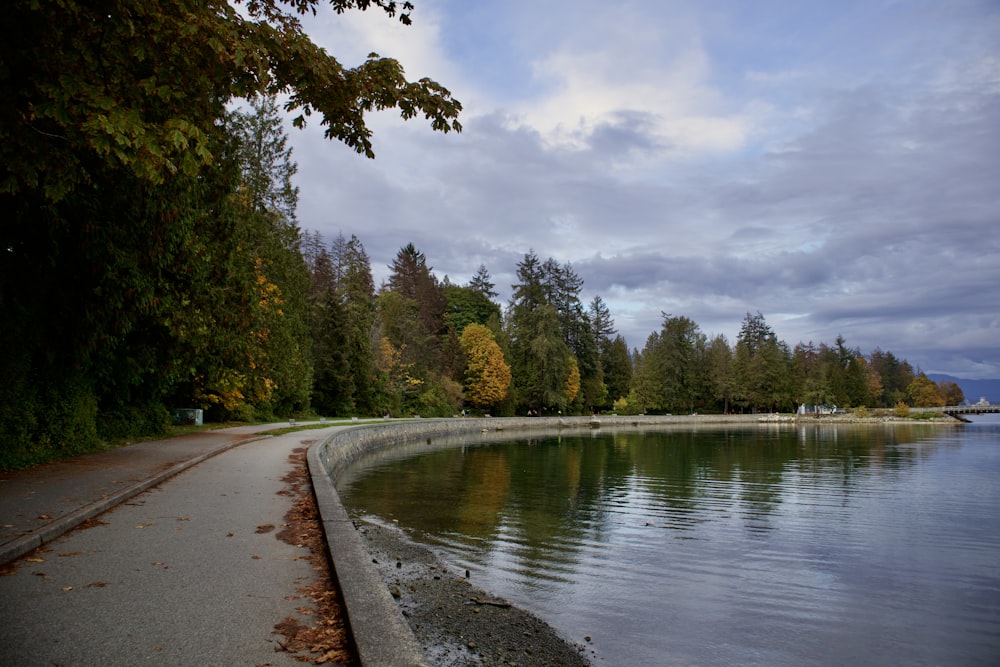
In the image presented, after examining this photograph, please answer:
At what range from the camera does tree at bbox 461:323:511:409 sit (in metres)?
64.7

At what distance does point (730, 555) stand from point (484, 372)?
54.3 metres

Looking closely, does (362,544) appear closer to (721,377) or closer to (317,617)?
(317,617)

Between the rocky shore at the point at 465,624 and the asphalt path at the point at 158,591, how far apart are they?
131 cm

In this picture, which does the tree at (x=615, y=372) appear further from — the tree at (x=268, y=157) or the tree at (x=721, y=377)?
the tree at (x=268, y=157)

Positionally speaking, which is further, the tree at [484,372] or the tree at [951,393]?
the tree at [951,393]

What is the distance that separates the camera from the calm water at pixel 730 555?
700 centimetres

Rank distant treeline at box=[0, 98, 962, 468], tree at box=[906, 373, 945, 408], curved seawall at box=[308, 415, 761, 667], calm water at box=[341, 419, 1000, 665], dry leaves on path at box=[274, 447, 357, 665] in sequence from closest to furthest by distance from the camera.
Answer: curved seawall at box=[308, 415, 761, 667] → dry leaves on path at box=[274, 447, 357, 665] → calm water at box=[341, 419, 1000, 665] → distant treeline at box=[0, 98, 962, 468] → tree at box=[906, 373, 945, 408]

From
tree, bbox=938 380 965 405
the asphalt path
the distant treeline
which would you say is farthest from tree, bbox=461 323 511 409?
tree, bbox=938 380 965 405

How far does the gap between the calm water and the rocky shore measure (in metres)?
0.47

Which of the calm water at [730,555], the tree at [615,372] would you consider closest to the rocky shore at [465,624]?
the calm water at [730,555]

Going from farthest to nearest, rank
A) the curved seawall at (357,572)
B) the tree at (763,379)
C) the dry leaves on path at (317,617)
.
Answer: the tree at (763,379) → the dry leaves on path at (317,617) → the curved seawall at (357,572)

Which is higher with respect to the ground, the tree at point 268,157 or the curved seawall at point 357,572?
the tree at point 268,157

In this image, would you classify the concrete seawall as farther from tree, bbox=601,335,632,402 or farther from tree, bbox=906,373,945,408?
tree, bbox=906,373,945,408

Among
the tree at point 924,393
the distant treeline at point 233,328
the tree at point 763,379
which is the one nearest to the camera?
the distant treeline at point 233,328
